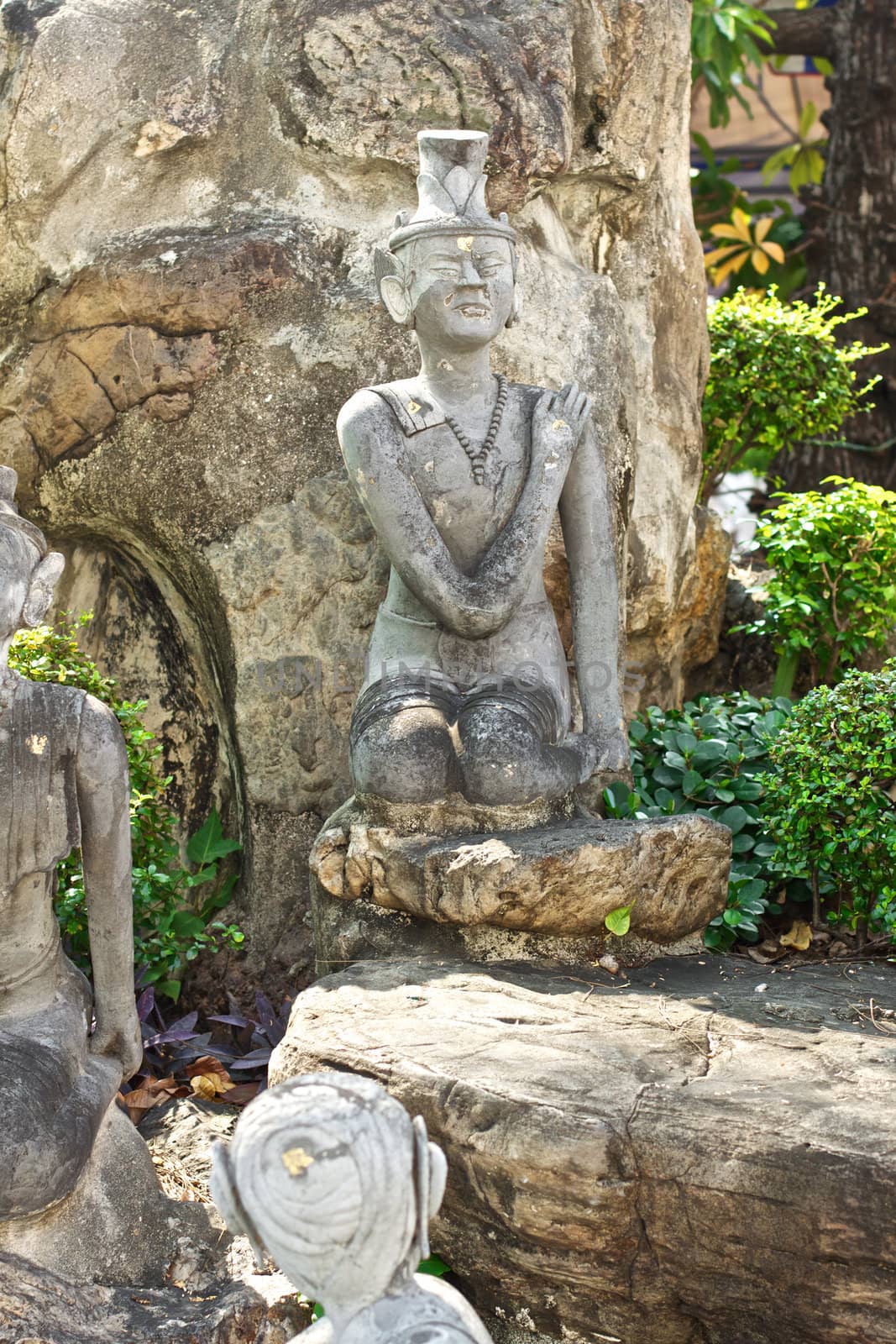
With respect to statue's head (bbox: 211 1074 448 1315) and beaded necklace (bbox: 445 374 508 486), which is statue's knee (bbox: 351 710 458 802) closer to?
beaded necklace (bbox: 445 374 508 486)

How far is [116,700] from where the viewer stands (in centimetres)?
467

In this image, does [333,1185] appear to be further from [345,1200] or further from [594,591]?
[594,591]

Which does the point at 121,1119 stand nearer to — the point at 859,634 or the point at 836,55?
the point at 859,634

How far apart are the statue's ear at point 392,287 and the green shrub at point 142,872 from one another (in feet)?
4.12

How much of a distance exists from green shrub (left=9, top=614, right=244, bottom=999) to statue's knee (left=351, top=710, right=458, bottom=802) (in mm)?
798

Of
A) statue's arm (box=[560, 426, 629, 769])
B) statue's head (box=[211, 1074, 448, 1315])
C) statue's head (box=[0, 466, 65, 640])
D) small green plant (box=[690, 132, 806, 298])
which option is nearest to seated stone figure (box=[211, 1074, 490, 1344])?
statue's head (box=[211, 1074, 448, 1315])

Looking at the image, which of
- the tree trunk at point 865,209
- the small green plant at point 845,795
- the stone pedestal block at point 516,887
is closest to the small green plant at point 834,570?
the small green plant at point 845,795

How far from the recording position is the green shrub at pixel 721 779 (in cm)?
450

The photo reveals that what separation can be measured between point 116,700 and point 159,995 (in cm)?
87

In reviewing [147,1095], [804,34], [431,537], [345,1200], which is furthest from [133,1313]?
[804,34]

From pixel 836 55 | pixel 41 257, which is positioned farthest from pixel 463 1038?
pixel 836 55

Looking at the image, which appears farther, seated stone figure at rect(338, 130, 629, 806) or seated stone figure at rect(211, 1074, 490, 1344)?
seated stone figure at rect(338, 130, 629, 806)

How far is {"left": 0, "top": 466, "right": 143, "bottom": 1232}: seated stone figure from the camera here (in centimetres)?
308

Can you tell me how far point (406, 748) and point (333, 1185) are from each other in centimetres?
177
